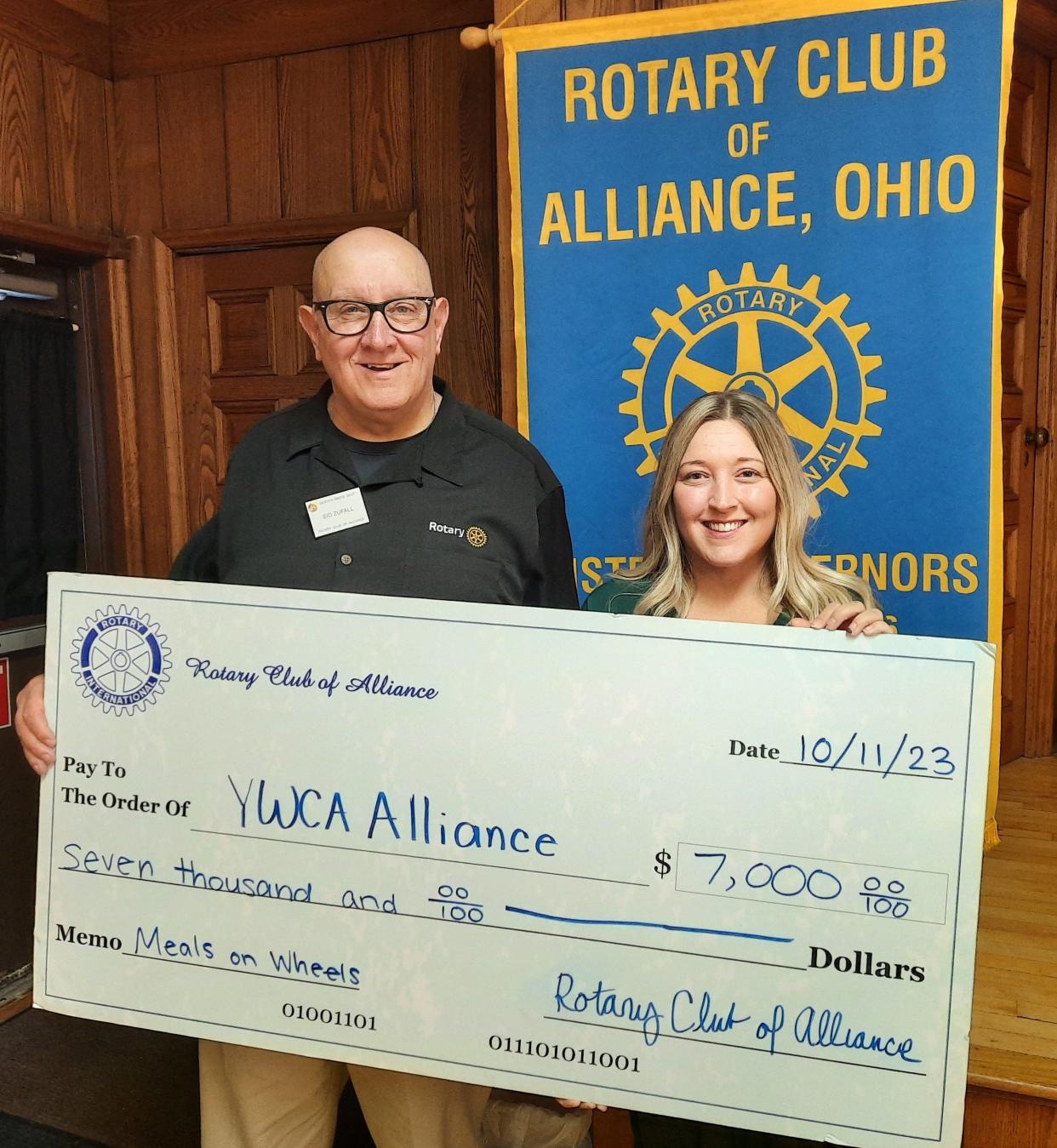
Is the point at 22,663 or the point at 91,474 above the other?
the point at 91,474

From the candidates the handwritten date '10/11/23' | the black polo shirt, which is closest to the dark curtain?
the black polo shirt

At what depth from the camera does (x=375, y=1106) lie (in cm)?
141

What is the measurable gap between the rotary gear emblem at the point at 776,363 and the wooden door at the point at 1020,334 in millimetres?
1041

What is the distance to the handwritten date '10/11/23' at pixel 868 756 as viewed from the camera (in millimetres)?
1041

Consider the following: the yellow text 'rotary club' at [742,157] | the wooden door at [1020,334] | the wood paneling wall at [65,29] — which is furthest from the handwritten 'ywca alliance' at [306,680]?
the wooden door at [1020,334]

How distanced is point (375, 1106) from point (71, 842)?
58 centimetres

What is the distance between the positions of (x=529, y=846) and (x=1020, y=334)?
2432mm

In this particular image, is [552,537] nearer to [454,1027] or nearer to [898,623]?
[454,1027]

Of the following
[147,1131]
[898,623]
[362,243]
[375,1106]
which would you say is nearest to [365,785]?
[375,1106]

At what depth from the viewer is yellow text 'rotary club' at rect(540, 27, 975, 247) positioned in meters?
1.84

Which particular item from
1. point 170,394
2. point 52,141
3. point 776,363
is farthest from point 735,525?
point 52,141

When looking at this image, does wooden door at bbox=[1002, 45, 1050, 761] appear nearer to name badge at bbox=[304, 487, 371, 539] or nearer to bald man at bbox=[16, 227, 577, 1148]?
bald man at bbox=[16, 227, 577, 1148]
